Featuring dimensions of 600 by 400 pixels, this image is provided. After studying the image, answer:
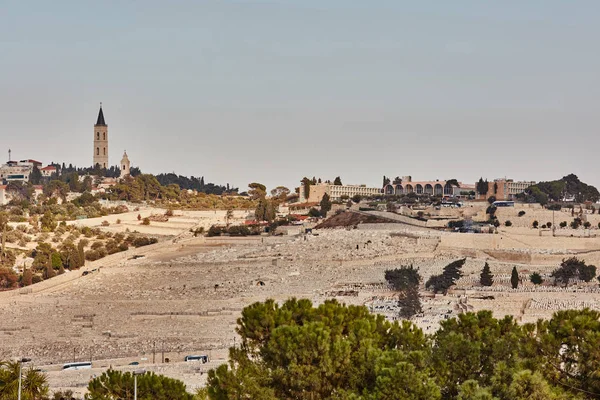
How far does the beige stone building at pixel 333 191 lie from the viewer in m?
98.6

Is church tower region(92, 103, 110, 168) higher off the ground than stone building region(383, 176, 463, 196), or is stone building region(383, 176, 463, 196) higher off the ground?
church tower region(92, 103, 110, 168)

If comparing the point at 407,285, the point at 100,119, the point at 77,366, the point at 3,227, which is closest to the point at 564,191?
the point at 3,227

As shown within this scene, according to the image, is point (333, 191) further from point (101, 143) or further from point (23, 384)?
point (23, 384)

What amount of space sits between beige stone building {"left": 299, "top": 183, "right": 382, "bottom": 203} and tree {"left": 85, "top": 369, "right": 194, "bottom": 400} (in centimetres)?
7417

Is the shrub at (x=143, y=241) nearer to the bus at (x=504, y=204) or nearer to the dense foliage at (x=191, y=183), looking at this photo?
the bus at (x=504, y=204)

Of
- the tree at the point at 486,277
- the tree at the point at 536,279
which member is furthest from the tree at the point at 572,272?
the tree at the point at 486,277

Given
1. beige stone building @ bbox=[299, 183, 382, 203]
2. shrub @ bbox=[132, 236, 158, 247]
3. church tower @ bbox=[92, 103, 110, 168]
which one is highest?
church tower @ bbox=[92, 103, 110, 168]

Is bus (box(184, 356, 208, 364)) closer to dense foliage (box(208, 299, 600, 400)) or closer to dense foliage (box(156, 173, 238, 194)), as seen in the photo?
dense foliage (box(208, 299, 600, 400))

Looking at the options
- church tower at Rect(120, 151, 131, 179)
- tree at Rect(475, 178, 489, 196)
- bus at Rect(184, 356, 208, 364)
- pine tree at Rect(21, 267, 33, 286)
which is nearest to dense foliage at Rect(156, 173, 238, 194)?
church tower at Rect(120, 151, 131, 179)

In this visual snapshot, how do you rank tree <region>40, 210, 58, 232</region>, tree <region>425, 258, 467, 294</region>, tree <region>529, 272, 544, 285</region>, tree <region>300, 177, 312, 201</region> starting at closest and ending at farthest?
tree <region>425, 258, 467, 294</region> → tree <region>529, 272, 544, 285</region> → tree <region>40, 210, 58, 232</region> → tree <region>300, 177, 312, 201</region>

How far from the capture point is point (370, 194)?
104 m

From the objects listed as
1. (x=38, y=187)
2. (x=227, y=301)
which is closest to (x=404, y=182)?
(x=38, y=187)

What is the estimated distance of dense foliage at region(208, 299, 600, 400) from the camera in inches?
806

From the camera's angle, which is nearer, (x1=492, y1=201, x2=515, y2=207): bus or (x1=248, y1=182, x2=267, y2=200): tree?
(x1=492, y1=201, x2=515, y2=207): bus
